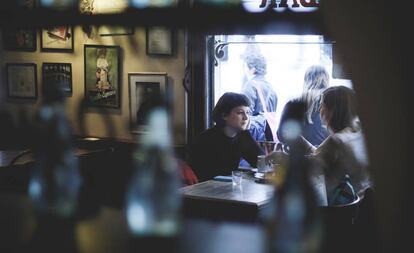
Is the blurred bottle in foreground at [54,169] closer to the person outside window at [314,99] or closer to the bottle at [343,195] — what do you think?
the bottle at [343,195]

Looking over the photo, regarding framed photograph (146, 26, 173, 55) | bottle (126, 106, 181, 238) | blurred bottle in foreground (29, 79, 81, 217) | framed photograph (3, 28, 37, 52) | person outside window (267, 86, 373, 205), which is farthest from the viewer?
framed photograph (3, 28, 37, 52)

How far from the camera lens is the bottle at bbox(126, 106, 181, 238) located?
1.03m

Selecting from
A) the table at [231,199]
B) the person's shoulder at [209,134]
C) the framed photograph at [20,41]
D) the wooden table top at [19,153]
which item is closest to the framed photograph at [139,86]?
the wooden table top at [19,153]

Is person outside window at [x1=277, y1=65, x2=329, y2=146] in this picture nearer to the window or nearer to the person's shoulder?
the window

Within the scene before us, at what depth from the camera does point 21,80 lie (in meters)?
6.34

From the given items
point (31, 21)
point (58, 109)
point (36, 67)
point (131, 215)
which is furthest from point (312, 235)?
point (36, 67)

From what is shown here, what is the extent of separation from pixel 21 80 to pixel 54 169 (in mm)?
5441

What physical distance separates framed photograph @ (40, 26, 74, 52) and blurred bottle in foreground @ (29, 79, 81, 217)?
4813mm

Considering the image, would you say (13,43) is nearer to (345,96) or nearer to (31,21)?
(345,96)

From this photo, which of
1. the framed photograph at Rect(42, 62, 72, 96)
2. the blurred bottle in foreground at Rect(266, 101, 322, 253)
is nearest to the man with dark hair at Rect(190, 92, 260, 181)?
the framed photograph at Rect(42, 62, 72, 96)

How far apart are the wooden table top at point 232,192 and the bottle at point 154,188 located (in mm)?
2479

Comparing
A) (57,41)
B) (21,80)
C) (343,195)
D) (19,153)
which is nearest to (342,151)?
(343,195)

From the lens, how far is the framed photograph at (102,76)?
561cm

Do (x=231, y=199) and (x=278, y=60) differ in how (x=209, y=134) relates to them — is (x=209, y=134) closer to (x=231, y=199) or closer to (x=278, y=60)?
(x=278, y=60)
